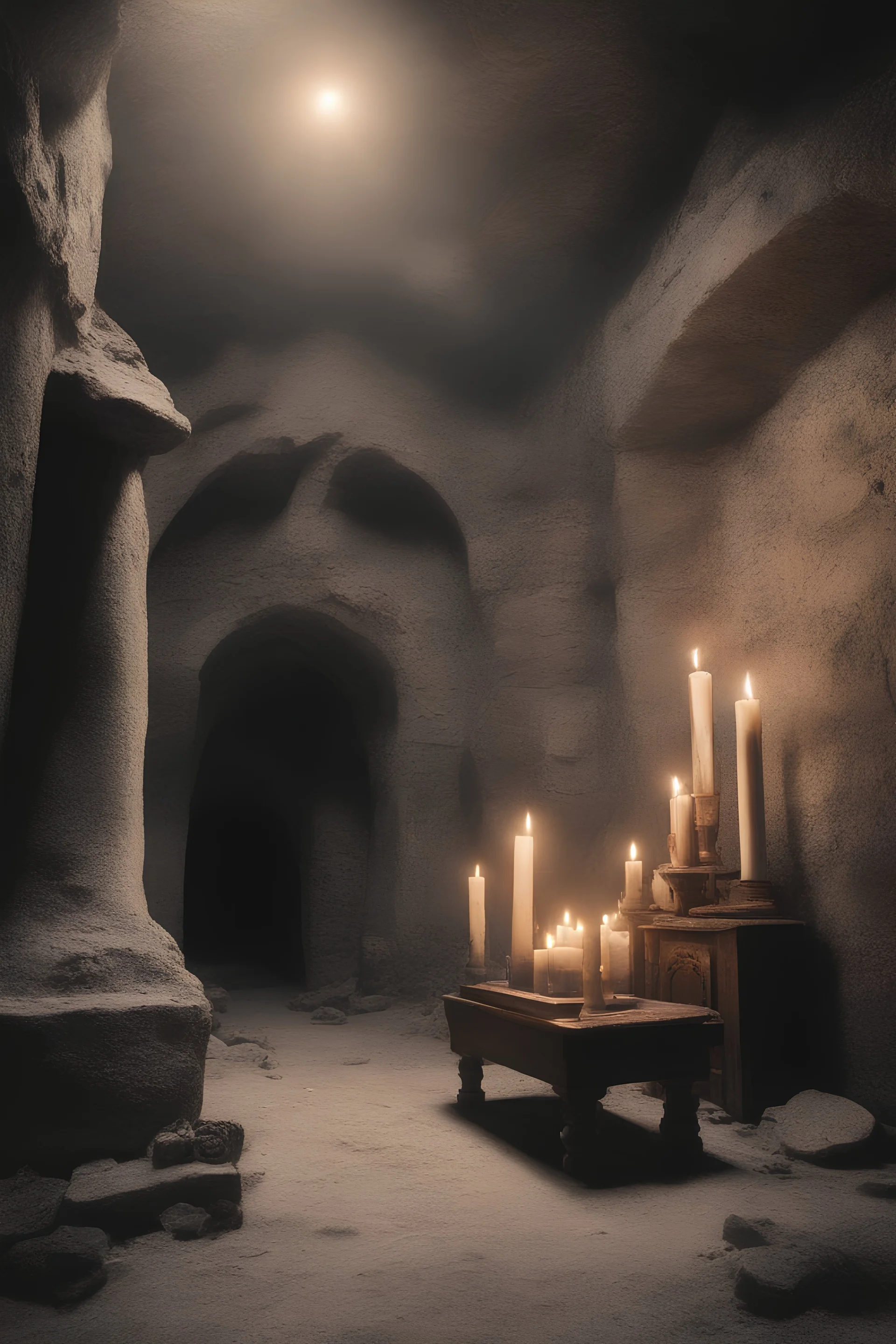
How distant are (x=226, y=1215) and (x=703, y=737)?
2.71 meters

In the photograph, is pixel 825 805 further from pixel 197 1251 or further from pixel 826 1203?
pixel 197 1251

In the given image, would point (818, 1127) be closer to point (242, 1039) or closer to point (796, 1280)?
point (796, 1280)

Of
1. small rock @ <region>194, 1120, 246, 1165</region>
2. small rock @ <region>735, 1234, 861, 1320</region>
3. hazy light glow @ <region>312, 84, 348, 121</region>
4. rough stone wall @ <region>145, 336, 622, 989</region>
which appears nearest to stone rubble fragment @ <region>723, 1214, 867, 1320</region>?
small rock @ <region>735, 1234, 861, 1320</region>

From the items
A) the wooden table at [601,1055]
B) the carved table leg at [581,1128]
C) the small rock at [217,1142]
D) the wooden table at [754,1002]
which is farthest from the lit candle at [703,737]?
the small rock at [217,1142]

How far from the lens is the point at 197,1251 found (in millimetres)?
2369

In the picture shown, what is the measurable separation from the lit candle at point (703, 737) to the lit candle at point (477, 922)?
3.51 feet

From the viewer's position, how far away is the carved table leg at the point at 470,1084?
381 cm

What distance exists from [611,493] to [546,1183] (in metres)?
4.35

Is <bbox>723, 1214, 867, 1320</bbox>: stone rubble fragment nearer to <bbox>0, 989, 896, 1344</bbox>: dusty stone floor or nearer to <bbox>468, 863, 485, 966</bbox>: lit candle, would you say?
<bbox>0, 989, 896, 1344</bbox>: dusty stone floor

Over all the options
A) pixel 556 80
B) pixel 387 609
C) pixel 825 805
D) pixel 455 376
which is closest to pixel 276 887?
pixel 387 609

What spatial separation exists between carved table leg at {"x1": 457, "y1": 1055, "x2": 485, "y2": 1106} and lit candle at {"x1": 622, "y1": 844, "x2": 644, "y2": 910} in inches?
42.2

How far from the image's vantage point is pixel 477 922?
398cm

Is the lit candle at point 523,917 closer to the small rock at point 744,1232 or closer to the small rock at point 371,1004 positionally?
the small rock at point 744,1232

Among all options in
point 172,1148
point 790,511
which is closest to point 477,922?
point 172,1148
